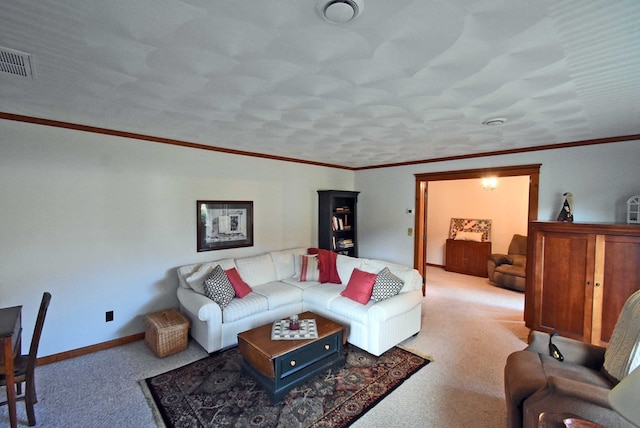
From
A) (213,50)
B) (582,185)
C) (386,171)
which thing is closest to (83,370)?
(213,50)

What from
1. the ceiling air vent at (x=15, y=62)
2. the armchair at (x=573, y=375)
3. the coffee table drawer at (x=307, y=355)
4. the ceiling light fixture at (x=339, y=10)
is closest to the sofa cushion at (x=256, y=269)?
the coffee table drawer at (x=307, y=355)

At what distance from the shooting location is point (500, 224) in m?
6.45

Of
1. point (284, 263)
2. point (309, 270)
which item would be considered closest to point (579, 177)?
point (309, 270)

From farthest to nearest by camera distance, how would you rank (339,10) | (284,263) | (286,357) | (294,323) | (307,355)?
(284,263) < (294,323) < (307,355) < (286,357) < (339,10)

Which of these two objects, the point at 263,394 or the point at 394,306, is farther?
the point at 394,306

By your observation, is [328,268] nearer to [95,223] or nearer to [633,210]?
[95,223]

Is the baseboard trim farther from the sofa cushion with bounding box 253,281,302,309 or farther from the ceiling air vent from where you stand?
the ceiling air vent

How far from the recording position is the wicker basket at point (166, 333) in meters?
2.97

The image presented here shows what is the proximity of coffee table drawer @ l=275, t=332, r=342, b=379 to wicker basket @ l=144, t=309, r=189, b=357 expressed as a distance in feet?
4.51

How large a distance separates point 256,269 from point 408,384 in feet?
7.83

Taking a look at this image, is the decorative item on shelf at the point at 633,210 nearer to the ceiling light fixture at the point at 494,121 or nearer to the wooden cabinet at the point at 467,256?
the ceiling light fixture at the point at 494,121

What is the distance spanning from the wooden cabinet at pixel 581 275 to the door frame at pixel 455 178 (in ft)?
1.71

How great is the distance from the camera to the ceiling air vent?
1.56 metres

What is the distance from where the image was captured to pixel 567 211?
347 cm
